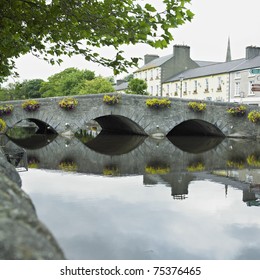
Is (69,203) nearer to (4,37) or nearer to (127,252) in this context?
(127,252)

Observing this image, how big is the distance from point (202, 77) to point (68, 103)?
2249 cm

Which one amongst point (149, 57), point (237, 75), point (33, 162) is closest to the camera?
point (33, 162)

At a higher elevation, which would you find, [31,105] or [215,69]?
[215,69]

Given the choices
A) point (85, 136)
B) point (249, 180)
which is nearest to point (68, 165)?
point (249, 180)

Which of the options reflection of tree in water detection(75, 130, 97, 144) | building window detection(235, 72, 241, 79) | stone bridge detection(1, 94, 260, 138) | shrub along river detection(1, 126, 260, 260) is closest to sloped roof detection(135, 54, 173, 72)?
building window detection(235, 72, 241, 79)

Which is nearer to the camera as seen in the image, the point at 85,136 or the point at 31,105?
the point at 31,105

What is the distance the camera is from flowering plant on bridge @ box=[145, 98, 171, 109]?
26281mm

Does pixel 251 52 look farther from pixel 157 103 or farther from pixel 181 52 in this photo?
pixel 157 103

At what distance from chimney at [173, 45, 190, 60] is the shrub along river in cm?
3810

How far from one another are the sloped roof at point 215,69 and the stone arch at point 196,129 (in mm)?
9481

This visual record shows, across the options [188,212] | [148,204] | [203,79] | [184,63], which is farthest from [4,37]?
[184,63]

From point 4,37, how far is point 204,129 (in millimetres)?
24603

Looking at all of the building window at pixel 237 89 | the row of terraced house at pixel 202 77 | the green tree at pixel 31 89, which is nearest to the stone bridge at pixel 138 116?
the row of terraced house at pixel 202 77

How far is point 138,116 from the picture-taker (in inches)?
1042
